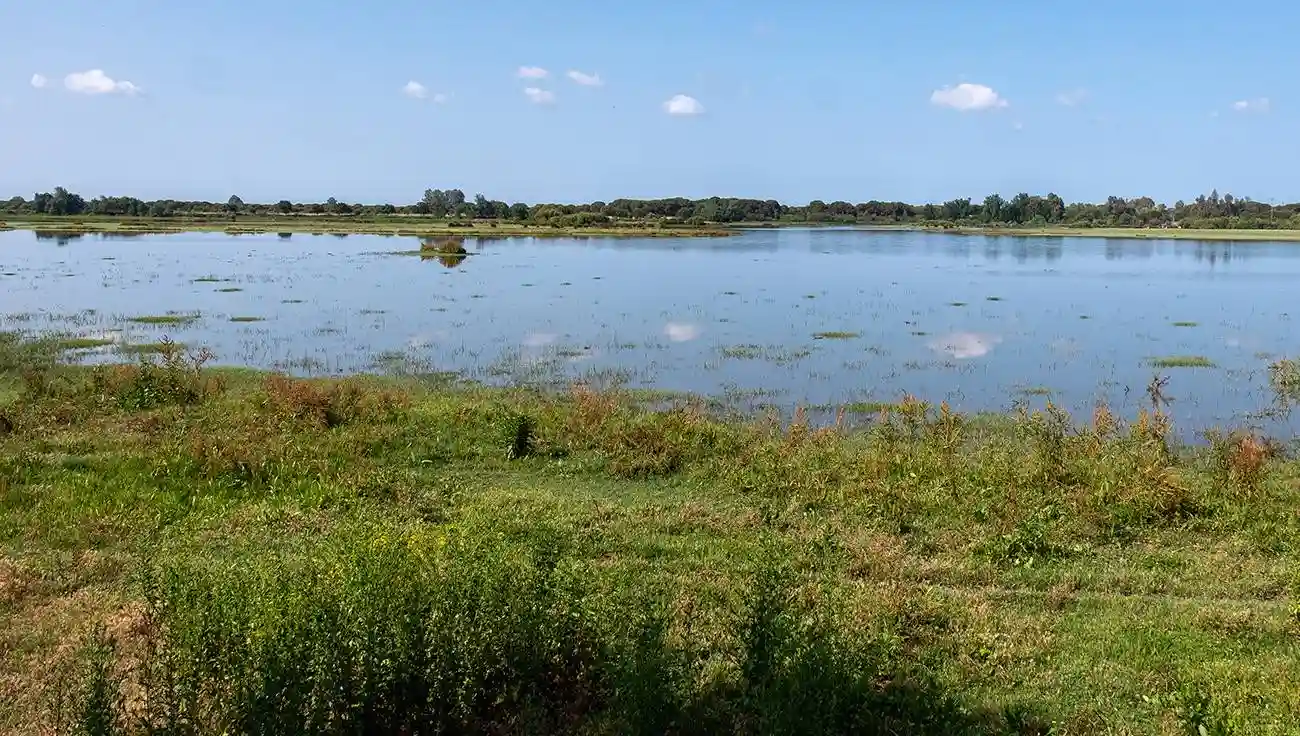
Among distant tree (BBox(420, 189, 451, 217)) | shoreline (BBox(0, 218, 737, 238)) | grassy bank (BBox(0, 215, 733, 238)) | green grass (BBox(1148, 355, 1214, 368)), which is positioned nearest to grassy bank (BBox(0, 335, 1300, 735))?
green grass (BBox(1148, 355, 1214, 368))

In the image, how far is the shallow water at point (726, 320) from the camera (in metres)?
18.9

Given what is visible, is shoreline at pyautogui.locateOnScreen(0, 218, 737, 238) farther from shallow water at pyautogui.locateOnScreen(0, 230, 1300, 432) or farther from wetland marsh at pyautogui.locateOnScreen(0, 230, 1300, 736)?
wetland marsh at pyautogui.locateOnScreen(0, 230, 1300, 736)

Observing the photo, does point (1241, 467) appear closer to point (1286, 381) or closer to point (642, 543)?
point (642, 543)

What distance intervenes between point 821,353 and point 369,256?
39056 mm

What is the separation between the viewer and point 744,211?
534ft

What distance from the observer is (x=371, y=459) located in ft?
36.4

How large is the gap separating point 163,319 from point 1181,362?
87.8ft

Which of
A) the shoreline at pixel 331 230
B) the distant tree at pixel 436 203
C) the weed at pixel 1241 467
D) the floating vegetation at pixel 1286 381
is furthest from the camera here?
the distant tree at pixel 436 203

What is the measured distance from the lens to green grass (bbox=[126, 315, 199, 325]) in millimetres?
25806

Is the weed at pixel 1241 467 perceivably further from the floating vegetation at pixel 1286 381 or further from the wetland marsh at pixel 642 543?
the floating vegetation at pixel 1286 381

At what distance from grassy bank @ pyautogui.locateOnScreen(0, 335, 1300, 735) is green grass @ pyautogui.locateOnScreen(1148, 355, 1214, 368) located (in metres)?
8.57

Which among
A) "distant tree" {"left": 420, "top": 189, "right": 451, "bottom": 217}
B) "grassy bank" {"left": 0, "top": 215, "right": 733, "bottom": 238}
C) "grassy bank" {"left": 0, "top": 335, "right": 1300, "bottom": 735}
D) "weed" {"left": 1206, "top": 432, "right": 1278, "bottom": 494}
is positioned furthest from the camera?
"distant tree" {"left": 420, "top": 189, "right": 451, "bottom": 217}

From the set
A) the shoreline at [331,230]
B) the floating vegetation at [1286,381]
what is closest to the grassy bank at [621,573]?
the floating vegetation at [1286,381]

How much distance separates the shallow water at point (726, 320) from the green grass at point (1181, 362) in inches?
12.4
